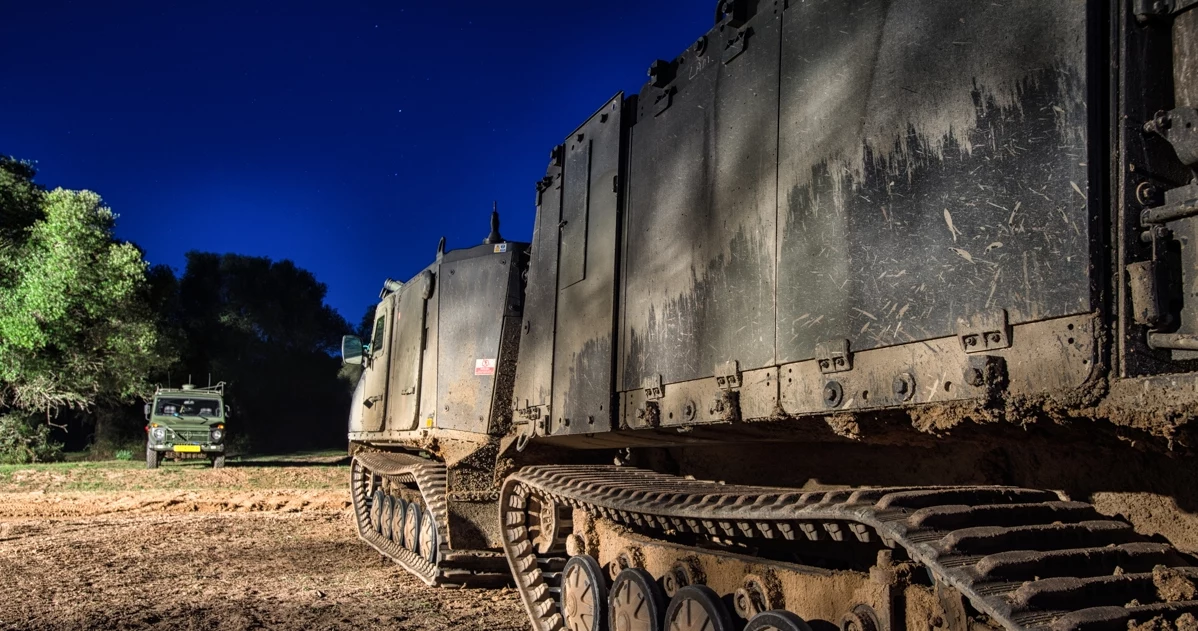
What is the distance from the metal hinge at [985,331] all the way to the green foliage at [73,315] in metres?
28.8

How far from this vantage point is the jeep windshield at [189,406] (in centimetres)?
2404

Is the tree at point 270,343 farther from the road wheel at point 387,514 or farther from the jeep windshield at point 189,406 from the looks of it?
the road wheel at point 387,514

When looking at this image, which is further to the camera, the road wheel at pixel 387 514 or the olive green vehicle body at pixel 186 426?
the olive green vehicle body at pixel 186 426

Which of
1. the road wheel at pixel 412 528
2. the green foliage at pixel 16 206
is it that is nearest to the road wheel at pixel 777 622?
the road wheel at pixel 412 528

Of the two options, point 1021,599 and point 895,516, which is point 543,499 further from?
point 1021,599

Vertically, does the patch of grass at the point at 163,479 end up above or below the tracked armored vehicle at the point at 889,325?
below

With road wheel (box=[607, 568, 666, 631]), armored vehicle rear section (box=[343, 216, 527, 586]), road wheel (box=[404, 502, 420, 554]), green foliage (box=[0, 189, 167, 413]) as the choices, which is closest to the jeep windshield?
green foliage (box=[0, 189, 167, 413])

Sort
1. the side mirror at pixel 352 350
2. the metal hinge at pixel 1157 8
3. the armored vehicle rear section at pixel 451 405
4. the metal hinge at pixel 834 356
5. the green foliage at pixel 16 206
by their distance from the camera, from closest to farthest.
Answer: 1. the metal hinge at pixel 1157 8
2. the metal hinge at pixel 834 356
3. the armored vehicle rear section at pixel 451 405
4. the side mirror at pixel 352 350
5. the green foliage at pixel 16 206

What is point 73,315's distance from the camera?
27.7 metres

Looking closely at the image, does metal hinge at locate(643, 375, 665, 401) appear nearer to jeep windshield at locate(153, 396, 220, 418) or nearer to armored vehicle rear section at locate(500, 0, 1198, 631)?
armored vehicle rear section at locate(500, 0, 1198, 631)

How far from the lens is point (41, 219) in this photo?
2995cm

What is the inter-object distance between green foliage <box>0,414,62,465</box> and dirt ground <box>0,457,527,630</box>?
1073cm

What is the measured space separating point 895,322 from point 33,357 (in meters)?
29.3

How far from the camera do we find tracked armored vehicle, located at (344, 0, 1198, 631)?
7.66ft
